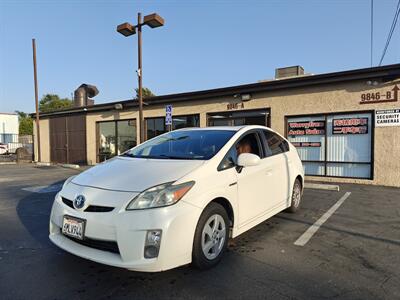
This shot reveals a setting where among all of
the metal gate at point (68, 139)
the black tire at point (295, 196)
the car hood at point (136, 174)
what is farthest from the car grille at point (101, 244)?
the metal gate at point (68, 139)

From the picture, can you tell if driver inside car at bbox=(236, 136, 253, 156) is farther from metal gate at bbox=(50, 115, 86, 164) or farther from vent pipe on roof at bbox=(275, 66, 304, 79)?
metal gate at bbox=(50, 115, 86, 164)

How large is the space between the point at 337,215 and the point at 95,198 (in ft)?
15.3

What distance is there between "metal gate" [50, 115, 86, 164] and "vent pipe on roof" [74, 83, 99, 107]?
5.74ft

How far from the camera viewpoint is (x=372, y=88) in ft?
29.5

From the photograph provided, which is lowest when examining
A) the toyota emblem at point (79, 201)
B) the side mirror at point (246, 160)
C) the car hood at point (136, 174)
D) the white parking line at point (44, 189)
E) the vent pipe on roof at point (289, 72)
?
the white parking line at point (44, 189)

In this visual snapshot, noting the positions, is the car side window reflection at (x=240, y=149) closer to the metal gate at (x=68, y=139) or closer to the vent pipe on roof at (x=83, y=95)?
the metal gate at (x=68, y=139)

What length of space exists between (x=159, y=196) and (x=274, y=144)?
2824 millimetres

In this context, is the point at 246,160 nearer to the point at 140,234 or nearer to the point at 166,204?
the point at 166,204

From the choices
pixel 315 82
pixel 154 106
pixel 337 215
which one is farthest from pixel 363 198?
pixel 154 106

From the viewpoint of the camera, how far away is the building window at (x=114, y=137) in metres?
15.4

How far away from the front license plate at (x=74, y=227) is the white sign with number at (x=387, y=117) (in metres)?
9.02

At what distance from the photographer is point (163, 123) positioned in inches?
557

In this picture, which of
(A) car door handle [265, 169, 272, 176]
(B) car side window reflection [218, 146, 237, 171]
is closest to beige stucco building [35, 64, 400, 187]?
(A) car door handle [265, 169, 272, 176]

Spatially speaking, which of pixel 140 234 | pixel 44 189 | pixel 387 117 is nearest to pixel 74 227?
pixel 140 234
